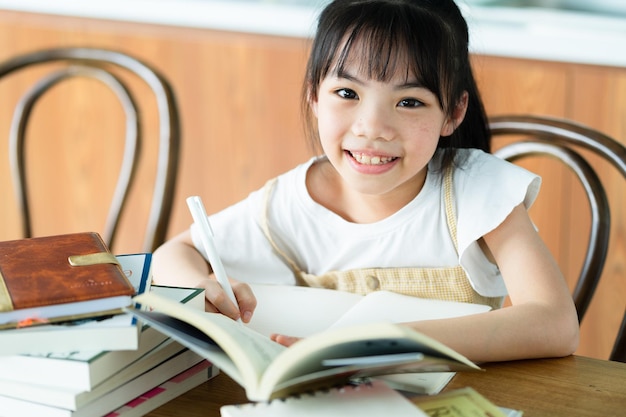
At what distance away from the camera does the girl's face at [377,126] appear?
1.10 m

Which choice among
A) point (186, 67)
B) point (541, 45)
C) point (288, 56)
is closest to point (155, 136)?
point (186, 67)

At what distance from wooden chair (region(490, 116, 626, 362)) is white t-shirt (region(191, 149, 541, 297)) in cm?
13

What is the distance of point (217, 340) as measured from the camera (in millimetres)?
724

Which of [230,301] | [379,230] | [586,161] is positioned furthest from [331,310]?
[586,161]

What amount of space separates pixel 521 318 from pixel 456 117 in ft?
1.13

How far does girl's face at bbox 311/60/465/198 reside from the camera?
43.5 inches

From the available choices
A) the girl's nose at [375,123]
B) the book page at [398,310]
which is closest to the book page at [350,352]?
the book page at [398,310]

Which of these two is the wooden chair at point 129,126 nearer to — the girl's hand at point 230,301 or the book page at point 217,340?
the girl's hand at point 230,301

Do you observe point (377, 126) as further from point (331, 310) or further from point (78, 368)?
point (78, 368)

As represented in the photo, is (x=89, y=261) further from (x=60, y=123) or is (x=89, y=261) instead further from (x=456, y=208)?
(x=60, y=123)

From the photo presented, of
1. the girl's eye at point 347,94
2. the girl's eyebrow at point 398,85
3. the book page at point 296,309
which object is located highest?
the girl's eyebrow at point 398,85

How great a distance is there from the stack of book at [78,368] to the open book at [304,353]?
3cm

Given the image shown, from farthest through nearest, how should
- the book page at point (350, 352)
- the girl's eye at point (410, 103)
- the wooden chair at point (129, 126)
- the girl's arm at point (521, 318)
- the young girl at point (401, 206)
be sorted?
the wooden chair at point (129, 126) < the girl's eye at point (410, 103) < the young girl at point (401, 206) < the girl's arm at point (521, 318) < the book page at point (350, 352)

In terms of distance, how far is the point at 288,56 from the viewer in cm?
228
